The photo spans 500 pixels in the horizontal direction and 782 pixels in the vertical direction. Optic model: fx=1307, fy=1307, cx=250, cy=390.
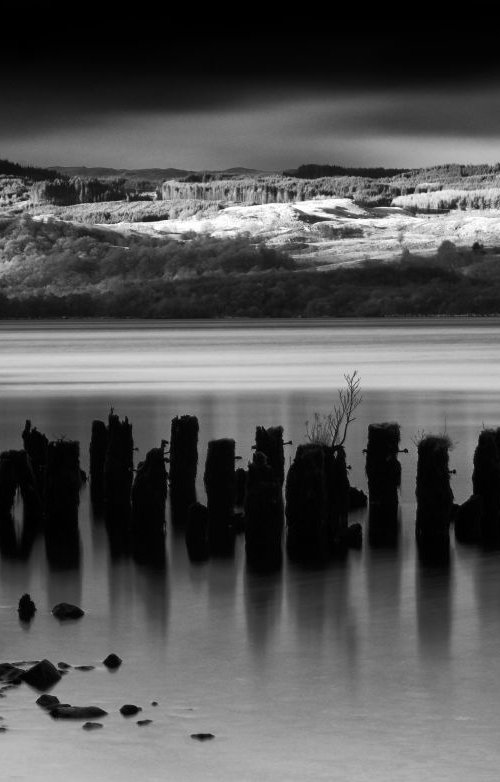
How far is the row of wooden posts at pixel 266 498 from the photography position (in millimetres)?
13352

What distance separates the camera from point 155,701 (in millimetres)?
8664

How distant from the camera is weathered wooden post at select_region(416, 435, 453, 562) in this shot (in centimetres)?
1395

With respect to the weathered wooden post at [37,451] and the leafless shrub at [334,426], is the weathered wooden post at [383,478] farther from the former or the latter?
the weathered wooden post at [37,451]

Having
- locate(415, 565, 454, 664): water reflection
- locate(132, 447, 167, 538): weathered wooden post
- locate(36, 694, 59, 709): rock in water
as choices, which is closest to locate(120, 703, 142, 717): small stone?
locate(36, 694, 59, 709): rock in water

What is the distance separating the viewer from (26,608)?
11023 mm

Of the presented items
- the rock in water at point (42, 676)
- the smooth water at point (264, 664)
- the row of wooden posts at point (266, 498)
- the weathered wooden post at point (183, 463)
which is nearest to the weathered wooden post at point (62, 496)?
the row of wooden posts at point (266, 498)

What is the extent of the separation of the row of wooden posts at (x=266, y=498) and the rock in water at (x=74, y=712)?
16.0 feet

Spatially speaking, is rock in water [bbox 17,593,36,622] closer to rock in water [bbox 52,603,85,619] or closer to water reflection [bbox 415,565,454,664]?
rock in water [bbox 52,603,85,619]

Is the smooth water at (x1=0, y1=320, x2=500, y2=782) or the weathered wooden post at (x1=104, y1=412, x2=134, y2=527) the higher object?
the weathered wooden post at (x1=104, y1=412, x2=134, y2=527)

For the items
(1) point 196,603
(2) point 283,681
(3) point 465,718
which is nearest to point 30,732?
(2) point 283,681

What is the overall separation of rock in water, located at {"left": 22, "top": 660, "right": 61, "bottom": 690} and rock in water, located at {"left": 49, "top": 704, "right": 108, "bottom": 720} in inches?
18.6

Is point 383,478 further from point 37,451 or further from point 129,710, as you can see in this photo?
point 129,710

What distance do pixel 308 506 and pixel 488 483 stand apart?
2.39m

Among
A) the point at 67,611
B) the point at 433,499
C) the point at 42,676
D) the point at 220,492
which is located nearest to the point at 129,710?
the point at 42,676
